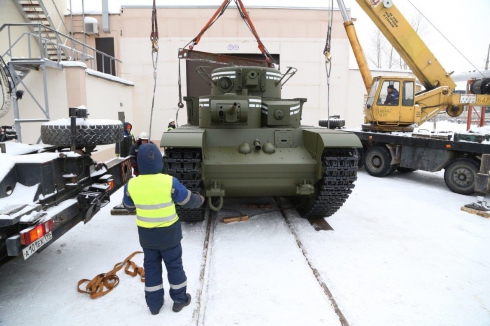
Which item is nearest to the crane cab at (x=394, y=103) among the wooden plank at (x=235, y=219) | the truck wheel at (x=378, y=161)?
the truck wheel at (x=378, y=161)

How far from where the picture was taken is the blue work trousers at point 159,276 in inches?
124

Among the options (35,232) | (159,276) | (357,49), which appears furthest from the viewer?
(357,49)

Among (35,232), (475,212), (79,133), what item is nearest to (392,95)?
Answer: (475,212)

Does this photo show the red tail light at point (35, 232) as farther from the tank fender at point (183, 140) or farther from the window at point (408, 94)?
the window at point (408, 94)

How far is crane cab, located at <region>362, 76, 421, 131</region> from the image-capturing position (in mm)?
9500

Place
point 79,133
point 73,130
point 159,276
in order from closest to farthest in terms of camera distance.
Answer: point 159,276 → point 73,130 → point 79,133

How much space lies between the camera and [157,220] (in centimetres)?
305

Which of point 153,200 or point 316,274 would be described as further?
point 316,274

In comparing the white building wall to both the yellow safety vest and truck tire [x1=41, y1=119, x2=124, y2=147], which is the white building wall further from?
the yellow safety vest

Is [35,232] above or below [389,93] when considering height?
below

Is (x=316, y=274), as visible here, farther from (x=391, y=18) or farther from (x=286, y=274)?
(x=391, y=18)

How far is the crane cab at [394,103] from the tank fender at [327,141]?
210 inches

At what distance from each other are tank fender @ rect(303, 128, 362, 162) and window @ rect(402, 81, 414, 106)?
5.61 m

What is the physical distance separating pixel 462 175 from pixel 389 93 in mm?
3043
